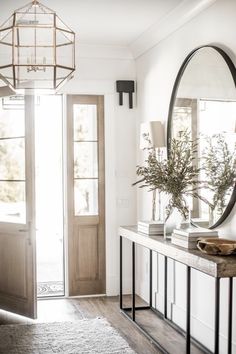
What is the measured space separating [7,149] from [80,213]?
1215 mm

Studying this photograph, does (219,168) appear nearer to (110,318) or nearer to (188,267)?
(188,267)

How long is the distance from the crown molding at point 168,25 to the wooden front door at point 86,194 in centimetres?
77

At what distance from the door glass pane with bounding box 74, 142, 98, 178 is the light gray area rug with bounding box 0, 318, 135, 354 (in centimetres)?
176

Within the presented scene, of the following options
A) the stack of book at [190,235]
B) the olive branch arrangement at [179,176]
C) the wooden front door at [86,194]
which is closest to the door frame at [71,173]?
the wooden front door at [86,194]

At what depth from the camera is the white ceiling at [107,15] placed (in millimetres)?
4266

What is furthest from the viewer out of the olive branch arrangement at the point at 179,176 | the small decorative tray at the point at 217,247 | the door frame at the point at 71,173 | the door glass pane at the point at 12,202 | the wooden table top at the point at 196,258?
the door frame at the point at 71,173

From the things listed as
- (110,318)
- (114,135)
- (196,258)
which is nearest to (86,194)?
(114,135)

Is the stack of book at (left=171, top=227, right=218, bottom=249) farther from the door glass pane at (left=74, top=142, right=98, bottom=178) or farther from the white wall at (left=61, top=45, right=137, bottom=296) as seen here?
the door glass pane at (left=74, top=142, right=98, bottom=178)

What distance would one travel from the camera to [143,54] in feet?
18.8

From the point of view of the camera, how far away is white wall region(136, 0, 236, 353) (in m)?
3.82

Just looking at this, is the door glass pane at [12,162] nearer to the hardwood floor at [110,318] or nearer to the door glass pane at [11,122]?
the door glass pane at [11,122]

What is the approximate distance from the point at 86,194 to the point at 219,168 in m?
2.42

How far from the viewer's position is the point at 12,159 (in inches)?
206

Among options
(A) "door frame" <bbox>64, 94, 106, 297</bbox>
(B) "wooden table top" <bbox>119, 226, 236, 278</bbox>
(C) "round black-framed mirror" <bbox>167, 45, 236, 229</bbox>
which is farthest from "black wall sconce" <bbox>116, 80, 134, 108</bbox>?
(B) "wooden table top" <bbox>119, 226, 236, 278</bbox>
